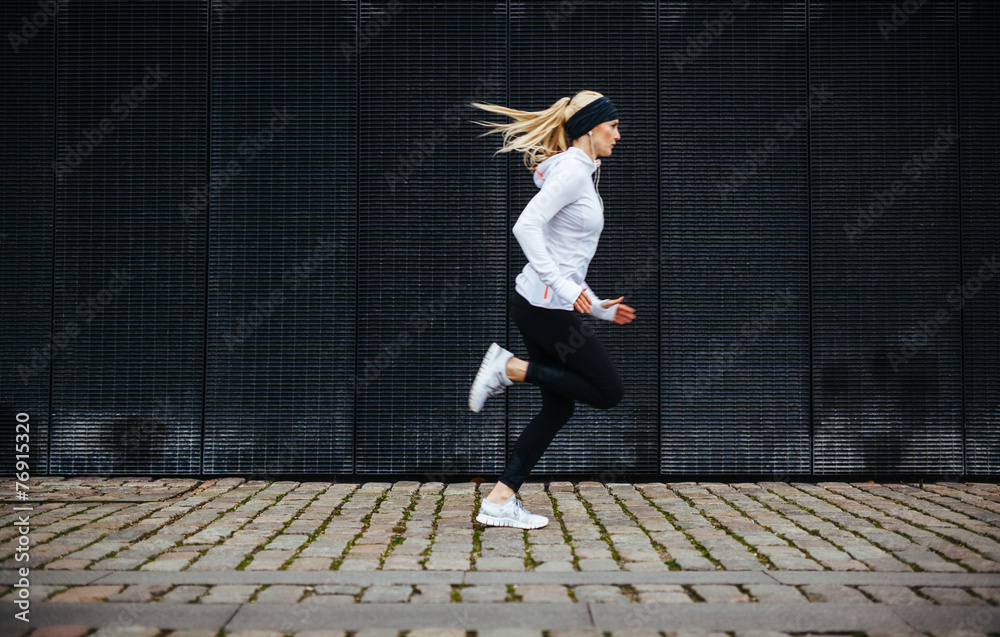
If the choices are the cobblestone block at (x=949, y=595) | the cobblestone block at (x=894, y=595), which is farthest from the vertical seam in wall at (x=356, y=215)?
the cobblestone block at (x=949, y=595)

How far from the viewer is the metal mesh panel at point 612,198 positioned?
6.32 m

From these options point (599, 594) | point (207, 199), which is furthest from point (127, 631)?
point (207, 199)

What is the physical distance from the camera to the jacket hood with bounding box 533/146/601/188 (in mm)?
4418

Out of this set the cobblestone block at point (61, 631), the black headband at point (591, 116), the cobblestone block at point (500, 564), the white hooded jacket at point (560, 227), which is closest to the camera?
the cobblestone block at point (61, 631)

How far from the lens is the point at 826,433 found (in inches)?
249

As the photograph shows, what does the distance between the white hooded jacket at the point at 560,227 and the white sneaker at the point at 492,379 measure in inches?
14.1

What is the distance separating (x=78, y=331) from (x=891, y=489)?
617cm

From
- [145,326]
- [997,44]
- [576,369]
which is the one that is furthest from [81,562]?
[997,44]

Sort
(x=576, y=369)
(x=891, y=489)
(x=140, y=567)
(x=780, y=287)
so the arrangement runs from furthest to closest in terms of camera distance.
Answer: (x=780, y=287), (x=891, y=489), (x=576, y=369), (x=140, y=567)

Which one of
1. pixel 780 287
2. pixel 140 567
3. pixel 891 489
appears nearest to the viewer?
pixel 140 567

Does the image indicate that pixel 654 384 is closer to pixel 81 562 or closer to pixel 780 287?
pixel 780 287

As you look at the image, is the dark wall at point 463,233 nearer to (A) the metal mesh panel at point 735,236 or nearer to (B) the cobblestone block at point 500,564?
(A) the metal mesh panel at point 735,236

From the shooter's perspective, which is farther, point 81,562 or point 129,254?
point 129,254

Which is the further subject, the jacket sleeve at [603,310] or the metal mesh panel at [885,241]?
the metal mesh panel at [885,241]
